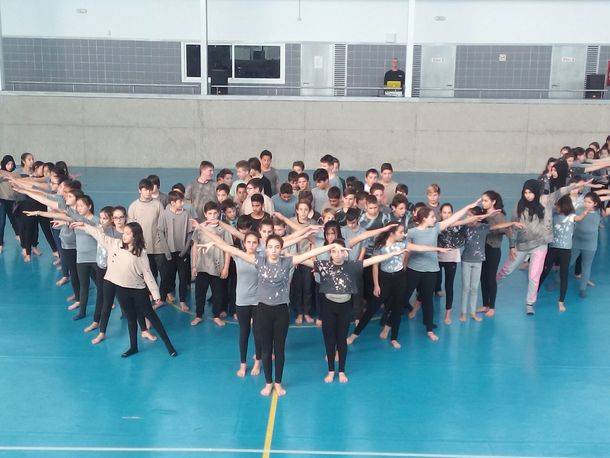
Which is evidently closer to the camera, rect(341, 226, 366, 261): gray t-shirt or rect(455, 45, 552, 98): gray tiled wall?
rect(341, 226, 366, 261): gray t-shirt

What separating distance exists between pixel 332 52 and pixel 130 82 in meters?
6.44

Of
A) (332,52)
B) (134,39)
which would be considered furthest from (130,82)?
(332,52)

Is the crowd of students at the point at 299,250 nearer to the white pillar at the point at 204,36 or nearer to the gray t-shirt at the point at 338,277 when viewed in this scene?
the gray t-shirt at the point at 338,277

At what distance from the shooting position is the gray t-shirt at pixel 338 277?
6965 millimetres

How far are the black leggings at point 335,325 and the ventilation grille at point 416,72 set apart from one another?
1532 cm

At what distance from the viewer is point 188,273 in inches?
377

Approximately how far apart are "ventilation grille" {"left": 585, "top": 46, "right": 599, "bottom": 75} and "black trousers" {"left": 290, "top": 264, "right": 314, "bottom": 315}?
51.9ft

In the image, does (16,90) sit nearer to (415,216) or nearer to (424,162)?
(424,162)

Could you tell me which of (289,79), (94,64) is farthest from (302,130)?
(94,64)

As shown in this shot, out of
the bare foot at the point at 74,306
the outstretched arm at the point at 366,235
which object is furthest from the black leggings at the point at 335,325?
the bare foot at the point at 74,306

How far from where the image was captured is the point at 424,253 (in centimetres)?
816

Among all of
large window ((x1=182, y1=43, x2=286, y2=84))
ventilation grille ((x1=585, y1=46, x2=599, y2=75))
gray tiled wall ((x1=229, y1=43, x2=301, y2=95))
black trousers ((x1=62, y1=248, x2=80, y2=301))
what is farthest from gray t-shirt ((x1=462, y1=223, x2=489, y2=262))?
ventilation grille ((x1=585, y1=46, x2=599, y2=75))

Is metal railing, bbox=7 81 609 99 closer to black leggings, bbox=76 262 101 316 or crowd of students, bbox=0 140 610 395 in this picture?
crowd of students, bbox=0 140 610 395

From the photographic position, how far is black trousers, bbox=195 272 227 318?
865 centimetres
